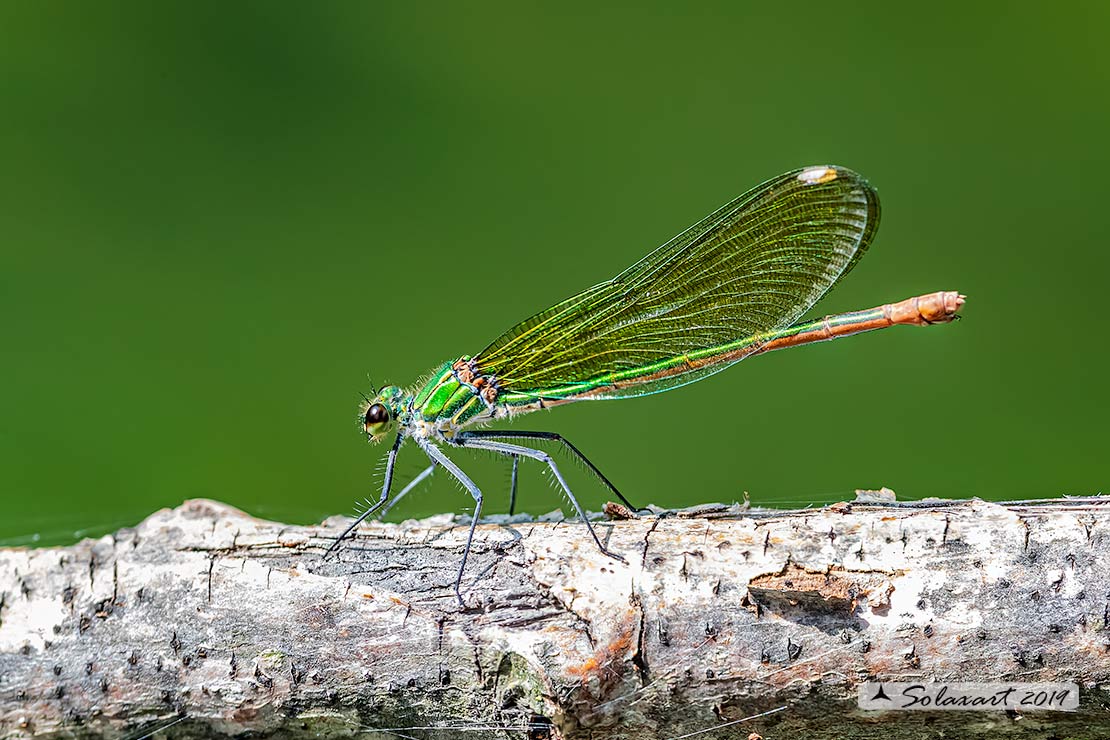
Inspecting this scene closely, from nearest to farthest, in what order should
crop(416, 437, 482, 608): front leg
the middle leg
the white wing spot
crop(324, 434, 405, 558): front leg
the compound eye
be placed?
1. crop(416, 437, 482, 608): front leg
2. crop(324, 434, 405, 558): front leg
3. the middle leg
4. the white wing spot
5. the compound eye

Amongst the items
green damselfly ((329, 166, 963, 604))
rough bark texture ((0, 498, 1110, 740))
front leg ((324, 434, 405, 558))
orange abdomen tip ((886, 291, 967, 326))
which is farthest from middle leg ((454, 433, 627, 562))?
orange abdomen tip ((886, 291, 967, 326))

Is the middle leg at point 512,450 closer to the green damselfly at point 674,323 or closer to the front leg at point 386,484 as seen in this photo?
the green damselfly at point 674,323

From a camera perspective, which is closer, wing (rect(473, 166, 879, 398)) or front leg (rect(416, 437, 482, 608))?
front leg (rect(416, 437, 482, 608))

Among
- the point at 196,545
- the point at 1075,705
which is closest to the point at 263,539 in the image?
the point at 196,545

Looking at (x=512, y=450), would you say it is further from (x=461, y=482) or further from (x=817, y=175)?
(x=817, y=175)

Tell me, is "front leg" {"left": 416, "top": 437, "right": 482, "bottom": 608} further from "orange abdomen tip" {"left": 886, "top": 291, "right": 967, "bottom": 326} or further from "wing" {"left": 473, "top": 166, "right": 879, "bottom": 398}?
A: "orange abdomen tip" {"left": 886, "top": 291, "right": 967, "bottom": 326}

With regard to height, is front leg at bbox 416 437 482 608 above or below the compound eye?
below

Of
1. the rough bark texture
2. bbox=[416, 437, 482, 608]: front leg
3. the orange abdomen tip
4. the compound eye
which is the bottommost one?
the rough bark texture

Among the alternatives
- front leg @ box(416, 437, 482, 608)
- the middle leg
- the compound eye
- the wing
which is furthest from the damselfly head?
the wing

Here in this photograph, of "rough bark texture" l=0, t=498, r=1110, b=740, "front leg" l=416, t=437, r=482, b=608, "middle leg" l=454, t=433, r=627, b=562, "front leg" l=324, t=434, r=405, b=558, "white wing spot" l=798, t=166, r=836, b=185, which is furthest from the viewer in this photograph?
"white wing spot" l=798, t=166, r=836, b=185
